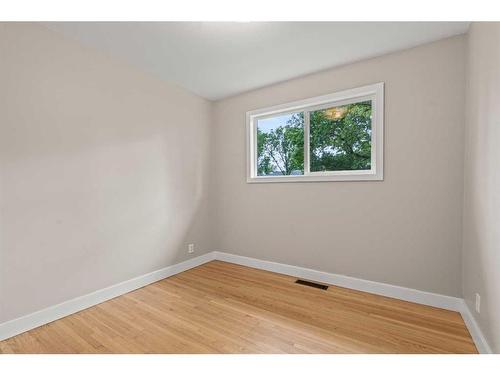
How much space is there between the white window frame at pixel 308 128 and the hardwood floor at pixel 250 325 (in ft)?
4.14

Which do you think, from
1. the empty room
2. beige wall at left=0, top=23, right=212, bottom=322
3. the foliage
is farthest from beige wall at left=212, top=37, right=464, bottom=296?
beige wall at left=0, top=23, right=212, bottom=322

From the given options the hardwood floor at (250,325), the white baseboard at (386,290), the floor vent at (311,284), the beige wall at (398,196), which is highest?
the beige wall at (398,196)

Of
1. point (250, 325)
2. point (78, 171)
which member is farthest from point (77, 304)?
point (250, 325)

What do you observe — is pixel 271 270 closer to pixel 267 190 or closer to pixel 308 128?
pixel 267 190

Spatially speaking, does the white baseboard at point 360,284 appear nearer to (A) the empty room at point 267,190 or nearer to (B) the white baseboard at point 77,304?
(A) the empty room at point 267,190

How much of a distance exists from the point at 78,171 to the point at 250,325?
6.58 ft

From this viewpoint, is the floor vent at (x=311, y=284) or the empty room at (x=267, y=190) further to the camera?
the floor vent at (x=311, y=284)

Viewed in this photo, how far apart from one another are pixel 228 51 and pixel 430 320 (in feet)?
9.85

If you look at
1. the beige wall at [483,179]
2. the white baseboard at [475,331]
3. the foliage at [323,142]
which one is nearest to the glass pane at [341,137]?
the foliage at [323,142]

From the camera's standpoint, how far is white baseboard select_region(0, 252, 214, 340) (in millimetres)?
1659

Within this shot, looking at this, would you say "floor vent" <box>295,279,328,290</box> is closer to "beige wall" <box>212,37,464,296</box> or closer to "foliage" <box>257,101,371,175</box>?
"beige wall" <box>212,37,464,296</box>

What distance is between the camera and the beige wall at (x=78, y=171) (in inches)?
65.8

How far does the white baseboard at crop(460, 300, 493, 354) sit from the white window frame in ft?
4.14
